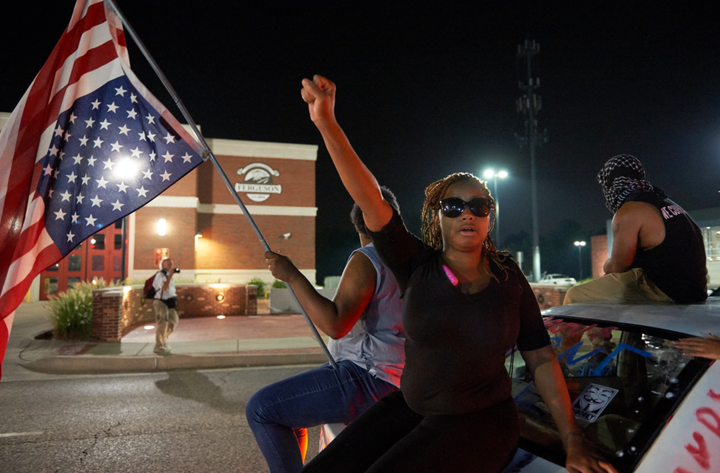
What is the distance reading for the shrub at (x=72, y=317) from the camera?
401 inches

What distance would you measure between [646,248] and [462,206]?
1.72m

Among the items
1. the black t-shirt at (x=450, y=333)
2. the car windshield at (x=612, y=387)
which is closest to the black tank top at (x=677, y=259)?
the car windshield at (x=612, y=387)

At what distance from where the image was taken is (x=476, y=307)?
171 centimetres

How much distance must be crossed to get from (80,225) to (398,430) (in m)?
2.49

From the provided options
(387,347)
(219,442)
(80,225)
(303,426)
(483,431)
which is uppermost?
(80,225)

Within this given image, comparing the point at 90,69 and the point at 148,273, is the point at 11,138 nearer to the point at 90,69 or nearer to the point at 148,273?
the point at 90,69

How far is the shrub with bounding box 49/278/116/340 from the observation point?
10195 millimetres

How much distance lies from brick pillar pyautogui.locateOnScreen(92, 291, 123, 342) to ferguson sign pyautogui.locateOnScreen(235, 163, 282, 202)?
17601mm

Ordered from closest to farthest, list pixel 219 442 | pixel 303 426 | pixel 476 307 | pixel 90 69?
1. pixel 476 307
2. pixel 303 426
3. pixel 90 69
4. pixel 219 442

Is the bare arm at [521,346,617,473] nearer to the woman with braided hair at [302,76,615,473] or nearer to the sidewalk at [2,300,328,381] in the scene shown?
the woman with braided hair at [302,76,615,473]

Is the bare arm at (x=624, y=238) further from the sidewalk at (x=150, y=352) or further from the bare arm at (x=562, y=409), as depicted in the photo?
the sidewalk at (x=150, y=352)

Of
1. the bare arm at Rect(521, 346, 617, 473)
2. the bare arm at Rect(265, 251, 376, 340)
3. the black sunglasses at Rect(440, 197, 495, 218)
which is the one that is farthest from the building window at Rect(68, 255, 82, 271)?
the bare arm at Rect(521, 346, 617, 473)

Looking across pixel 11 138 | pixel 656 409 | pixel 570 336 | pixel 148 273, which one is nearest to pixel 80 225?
pixel 11 138

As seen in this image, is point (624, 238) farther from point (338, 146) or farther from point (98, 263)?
point (98, 263)
